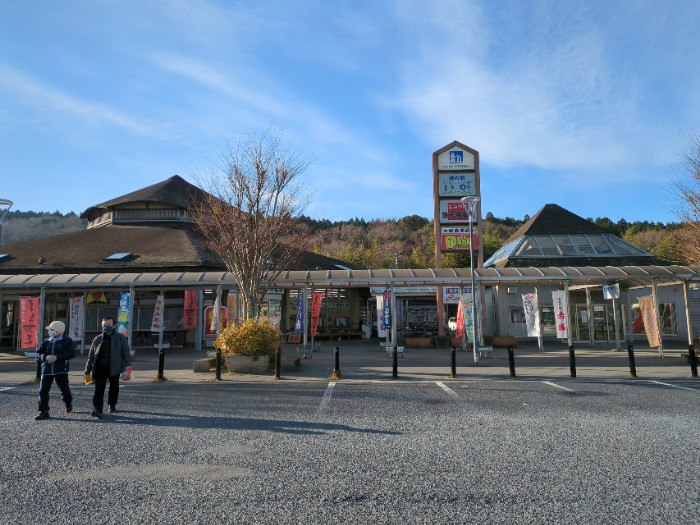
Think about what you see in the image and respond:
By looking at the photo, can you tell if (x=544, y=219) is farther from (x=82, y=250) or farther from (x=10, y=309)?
(x=10, y=309)

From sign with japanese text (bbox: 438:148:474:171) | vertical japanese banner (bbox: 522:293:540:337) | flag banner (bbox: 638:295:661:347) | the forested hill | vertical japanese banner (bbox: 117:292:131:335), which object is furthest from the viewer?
the forested hill

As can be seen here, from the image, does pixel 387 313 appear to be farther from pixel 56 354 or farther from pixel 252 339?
pixel 56 354

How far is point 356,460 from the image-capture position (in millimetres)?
5441

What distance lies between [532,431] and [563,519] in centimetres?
311

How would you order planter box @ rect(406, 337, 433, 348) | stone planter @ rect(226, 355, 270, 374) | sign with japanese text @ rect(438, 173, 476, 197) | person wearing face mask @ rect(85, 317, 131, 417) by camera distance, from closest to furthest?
person wearing face mask @ rect(85, 317, 131, 417) → stone planter @ rect(226, 355, 270, 374) → planter box @ rect(406, 337, 433, 348) → sign with japanese text @ rect(438, 173, 476, 197)

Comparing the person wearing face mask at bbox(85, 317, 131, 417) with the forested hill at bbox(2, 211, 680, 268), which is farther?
the forested hill at bbox(2, 211, 680, 268)

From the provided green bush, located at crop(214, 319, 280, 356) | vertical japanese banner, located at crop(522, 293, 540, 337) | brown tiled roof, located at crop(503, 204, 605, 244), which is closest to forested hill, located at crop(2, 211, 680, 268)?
brown tiled roof, located at crop(503, 204, 605, 244)

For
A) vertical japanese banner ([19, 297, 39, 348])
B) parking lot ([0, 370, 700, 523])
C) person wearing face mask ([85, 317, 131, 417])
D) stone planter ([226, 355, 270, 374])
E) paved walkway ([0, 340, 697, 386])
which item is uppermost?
vertical japanese banner ([19, 297, 39, 348])

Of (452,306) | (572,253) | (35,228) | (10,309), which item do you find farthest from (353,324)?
(35,228)

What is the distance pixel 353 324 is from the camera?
33.6 metres

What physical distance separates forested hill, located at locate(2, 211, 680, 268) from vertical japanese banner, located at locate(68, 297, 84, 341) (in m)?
30.2

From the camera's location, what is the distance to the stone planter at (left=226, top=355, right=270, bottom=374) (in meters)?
13.3

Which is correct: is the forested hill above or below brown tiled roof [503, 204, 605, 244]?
above

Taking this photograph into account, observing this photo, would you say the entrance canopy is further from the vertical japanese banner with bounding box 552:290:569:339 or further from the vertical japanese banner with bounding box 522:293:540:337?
the vertical japanese banner with bounding box 522:293:540:337
